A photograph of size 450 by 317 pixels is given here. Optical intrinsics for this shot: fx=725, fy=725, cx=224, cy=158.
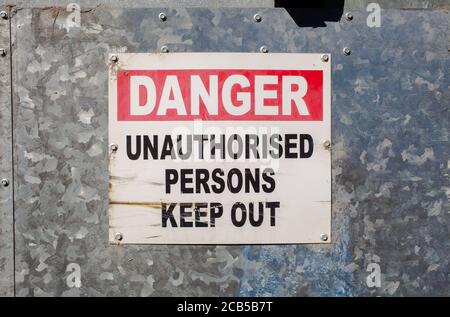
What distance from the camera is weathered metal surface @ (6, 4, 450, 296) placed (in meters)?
2.54

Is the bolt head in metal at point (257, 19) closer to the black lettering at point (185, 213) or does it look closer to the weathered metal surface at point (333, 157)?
the weathered metal surface at point (333, 157)

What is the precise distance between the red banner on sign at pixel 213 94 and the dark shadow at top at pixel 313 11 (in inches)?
6.9

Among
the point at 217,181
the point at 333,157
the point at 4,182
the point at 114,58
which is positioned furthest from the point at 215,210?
the point at 4,182

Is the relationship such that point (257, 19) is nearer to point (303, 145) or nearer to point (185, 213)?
point (303, 145)

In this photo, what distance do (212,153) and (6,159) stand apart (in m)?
0.72

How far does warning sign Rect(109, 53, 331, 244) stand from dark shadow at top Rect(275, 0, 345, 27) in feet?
0.41

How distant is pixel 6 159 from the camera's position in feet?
8.34

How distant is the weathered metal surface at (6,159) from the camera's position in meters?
2.54

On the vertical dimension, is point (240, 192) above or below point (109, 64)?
below

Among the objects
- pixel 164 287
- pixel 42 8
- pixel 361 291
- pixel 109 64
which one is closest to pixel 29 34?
pixel 42 8

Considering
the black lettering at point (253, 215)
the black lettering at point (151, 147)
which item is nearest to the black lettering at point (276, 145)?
the black lettering at point (253, 215)

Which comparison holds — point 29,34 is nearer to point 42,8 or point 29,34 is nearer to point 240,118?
point 42,8

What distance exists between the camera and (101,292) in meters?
2.55
